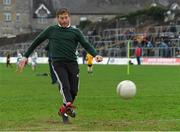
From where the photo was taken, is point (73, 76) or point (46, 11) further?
point (46, 11)

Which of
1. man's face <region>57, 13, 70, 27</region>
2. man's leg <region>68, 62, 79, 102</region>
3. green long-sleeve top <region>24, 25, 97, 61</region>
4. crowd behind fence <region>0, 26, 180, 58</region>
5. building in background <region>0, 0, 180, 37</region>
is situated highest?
building in background <region>0, 0, 180, 37</region>

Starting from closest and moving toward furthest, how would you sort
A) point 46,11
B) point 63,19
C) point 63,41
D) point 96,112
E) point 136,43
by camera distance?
point 63,19 → point 63,41 → point 96,112 → point 136,43 → point 46,11

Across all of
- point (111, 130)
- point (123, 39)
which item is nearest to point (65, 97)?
point (111, 130)

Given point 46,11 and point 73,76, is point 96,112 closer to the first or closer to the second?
point 73,76

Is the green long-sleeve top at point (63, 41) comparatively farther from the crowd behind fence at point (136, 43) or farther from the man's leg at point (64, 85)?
the crowd behind fence at point (136, 43)

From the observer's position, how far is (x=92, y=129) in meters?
10.7

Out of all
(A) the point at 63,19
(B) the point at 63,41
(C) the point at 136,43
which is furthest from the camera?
(C) the point at 136,43

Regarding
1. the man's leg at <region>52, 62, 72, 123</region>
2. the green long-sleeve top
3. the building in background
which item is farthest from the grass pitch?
the building in background

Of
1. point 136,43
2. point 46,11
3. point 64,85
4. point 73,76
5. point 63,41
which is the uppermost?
point 46,11

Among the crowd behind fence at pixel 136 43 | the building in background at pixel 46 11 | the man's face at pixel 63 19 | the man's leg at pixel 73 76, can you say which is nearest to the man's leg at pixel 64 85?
the man's leg at pixel 73 76

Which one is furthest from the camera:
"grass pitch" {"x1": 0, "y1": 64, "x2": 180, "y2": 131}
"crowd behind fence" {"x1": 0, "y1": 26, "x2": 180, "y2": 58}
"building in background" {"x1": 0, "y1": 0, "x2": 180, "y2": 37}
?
"building in background" {"x1": 0, "y1": 0, "x2": 180, "y2": 37}

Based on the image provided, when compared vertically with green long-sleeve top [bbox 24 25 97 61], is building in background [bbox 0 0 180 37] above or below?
above

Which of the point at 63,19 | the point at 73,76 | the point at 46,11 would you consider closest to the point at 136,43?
the point at 73,76

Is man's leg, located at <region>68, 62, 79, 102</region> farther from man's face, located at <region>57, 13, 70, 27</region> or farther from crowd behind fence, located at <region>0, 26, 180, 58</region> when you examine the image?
crowd behind fence, located at <region>0, 26, 180, 58</region>
